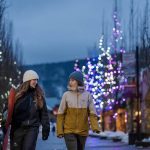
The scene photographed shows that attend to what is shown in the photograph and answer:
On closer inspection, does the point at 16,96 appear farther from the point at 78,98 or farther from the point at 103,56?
the point at 103,56

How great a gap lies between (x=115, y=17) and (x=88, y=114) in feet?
131

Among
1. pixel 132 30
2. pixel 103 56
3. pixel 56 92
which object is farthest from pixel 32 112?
pixel 56 92

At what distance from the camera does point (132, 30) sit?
44781mm

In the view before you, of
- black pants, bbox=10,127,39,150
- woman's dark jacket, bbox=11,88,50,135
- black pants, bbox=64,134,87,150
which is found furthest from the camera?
black pants, bbox=64,134,87,150

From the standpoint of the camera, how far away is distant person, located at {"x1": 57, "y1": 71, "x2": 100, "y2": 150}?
10258 mm

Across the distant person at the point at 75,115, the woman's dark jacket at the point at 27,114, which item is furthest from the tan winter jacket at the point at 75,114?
the woman's dark jacket at the point at 27,114

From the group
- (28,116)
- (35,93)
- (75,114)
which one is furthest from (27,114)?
(75,114)

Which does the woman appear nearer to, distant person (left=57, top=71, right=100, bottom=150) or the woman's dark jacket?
the woman's dark jacket

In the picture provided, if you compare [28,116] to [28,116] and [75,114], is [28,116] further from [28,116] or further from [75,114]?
[75,114]

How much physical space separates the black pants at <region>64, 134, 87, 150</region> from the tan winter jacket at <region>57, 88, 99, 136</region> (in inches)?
2.8

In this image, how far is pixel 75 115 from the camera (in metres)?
10.3

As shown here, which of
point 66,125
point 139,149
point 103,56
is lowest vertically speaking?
point 139,149

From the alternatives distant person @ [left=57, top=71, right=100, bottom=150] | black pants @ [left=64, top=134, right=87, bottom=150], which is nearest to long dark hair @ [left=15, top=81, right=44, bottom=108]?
distant person @ [left=57, top=71, right=100, bottom=150]

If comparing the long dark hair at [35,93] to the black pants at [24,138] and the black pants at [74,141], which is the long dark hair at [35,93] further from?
the black pants at [74,141]
